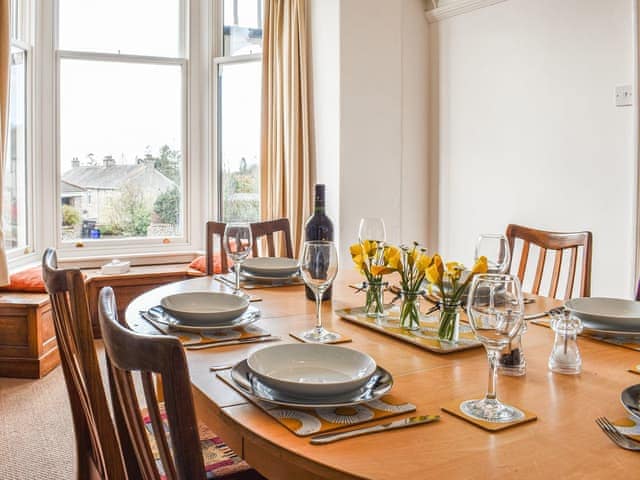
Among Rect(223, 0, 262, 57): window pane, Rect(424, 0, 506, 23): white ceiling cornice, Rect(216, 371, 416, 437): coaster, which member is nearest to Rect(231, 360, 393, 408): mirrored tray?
Rect(216, 371, 416, 437): coaster

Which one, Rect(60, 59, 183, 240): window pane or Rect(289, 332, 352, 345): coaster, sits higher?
Rect(60, 59, 183, 240): window pane

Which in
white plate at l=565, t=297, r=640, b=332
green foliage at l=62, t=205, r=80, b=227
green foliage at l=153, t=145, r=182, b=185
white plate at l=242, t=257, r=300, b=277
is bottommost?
white plate at l=565, t=297, r=640, b=332

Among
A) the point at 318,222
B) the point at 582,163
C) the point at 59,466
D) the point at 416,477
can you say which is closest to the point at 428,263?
the point at 318,222

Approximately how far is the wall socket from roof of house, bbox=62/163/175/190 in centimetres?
310

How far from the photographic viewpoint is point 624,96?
2959 millimetres

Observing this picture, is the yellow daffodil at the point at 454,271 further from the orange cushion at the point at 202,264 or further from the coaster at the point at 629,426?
the orange cushion at the point at 202,264

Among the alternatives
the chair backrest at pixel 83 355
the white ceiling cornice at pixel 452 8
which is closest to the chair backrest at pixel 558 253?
the chair backrest at pixel 83 355

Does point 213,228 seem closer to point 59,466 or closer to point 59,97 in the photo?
point 59,466

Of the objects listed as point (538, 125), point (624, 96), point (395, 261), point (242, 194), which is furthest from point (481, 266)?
point (242, 194)

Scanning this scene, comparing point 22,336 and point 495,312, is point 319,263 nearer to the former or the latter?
point 495,312

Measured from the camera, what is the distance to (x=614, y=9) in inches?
118

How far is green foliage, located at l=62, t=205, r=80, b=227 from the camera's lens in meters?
4.47

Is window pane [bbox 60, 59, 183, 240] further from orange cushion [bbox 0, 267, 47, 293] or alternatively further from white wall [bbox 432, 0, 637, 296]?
white wall [bbox 432, 0, 637, 296]

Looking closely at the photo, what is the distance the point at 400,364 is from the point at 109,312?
23.4 inches
